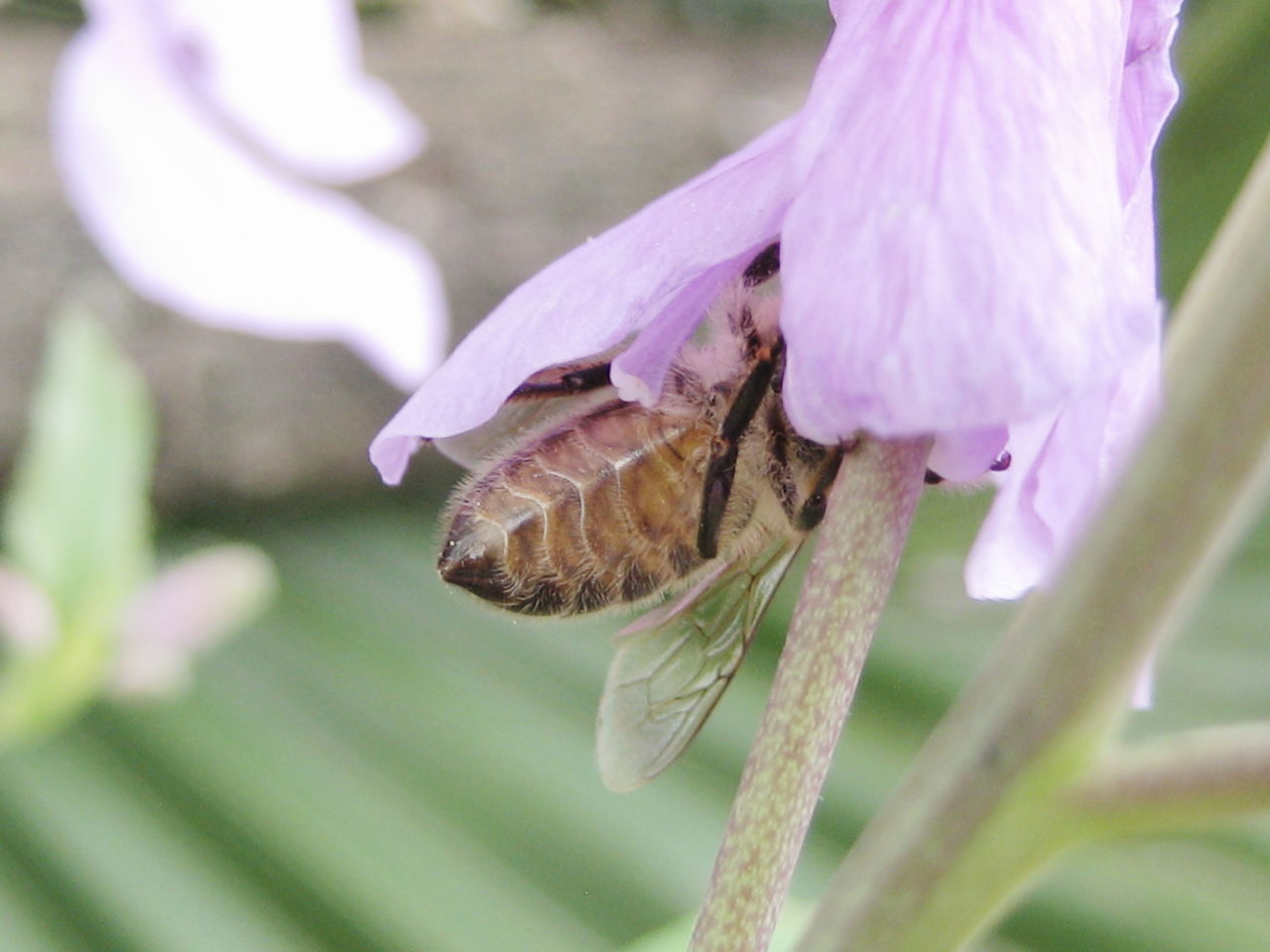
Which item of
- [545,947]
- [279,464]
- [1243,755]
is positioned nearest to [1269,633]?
[545,947]

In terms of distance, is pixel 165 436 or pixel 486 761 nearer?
pixel 486 761

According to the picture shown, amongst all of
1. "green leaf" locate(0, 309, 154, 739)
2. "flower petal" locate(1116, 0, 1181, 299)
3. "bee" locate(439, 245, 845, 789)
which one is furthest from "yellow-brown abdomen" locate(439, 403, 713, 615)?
"green leaf" locate(0, 309, 154, 739)

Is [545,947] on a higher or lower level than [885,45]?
higher

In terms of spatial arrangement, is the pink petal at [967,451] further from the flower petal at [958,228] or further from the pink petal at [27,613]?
the pink petal at [27,613]

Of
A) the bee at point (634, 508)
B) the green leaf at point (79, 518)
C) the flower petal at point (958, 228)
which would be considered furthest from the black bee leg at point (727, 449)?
the green leaf at point (79, 518)

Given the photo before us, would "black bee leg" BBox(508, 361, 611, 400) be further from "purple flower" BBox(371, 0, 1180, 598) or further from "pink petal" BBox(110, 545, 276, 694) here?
"pink petal" BBox(110, 545, 276, 694)

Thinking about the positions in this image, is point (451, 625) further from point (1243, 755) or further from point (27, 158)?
point (1243, 755)
